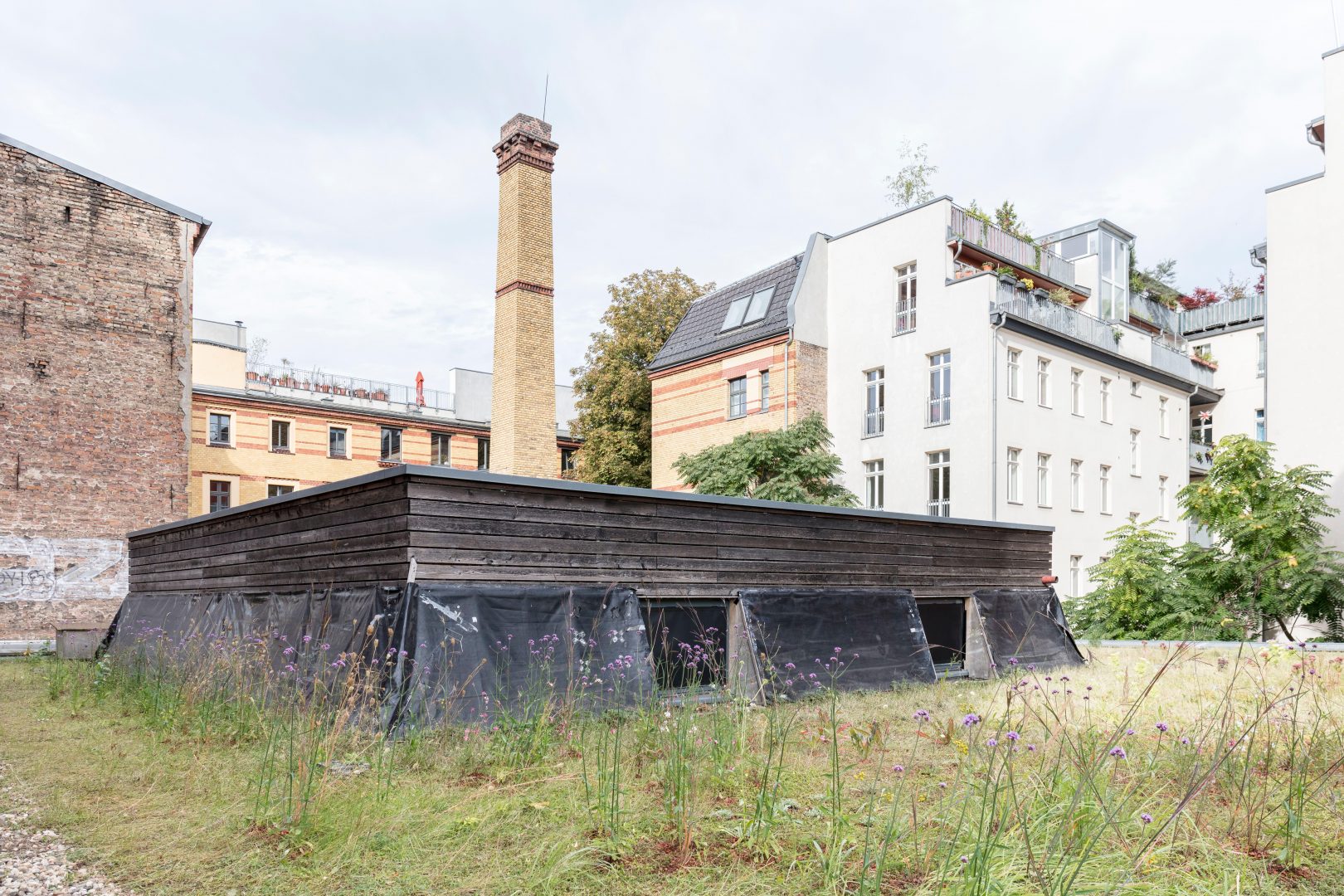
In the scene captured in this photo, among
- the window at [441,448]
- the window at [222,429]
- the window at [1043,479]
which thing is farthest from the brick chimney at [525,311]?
the window at [441,448]

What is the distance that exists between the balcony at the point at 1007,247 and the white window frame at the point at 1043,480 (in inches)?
237

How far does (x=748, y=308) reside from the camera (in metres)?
31.2

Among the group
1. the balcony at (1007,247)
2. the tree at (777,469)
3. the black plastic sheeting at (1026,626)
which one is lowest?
the black plastic sheeting at (1026,626)

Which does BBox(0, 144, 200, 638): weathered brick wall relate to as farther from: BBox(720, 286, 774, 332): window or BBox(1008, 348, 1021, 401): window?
BBox(1008, 348, 1021, 401): window

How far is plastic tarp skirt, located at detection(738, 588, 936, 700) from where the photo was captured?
12.1 m

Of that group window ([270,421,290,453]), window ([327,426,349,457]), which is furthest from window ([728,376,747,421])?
window ([270,421,290,453])

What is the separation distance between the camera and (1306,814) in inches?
205

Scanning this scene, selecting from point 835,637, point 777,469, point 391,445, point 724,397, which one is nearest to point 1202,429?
point 724,397

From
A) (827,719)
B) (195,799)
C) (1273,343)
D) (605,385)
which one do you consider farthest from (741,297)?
(195,799)

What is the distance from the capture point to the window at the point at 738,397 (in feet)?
99.9

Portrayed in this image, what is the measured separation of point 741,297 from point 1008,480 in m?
10.6

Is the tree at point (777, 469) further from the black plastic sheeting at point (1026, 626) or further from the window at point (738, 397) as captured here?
the black plastic sheeting at point (1026, 626)

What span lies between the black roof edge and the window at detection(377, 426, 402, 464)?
23.2 m

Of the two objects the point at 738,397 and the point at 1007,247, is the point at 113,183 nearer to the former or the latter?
the point at 738,397
